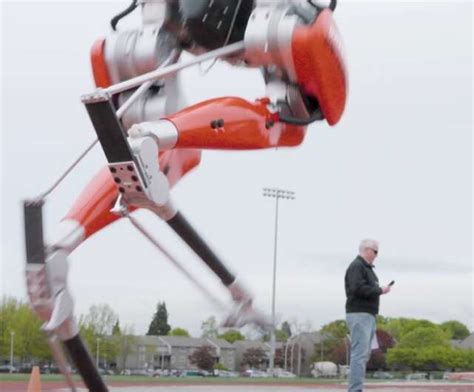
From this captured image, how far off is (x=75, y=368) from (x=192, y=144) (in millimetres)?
1418

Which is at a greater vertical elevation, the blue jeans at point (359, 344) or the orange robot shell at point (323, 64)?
the orange robot shell at point (323, 64)

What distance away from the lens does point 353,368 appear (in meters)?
6.02

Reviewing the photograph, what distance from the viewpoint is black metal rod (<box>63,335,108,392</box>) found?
450cm

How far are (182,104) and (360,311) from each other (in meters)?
2.27

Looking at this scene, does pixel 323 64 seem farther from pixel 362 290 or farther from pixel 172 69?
pixel 362 290

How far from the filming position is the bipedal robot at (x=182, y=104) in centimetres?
409

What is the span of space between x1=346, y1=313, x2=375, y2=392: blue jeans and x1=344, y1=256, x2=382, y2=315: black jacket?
0.05m

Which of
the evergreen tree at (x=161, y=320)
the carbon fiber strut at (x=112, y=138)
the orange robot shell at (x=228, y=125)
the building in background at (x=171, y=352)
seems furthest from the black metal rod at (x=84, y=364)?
the building in background at (x=171, y=352)

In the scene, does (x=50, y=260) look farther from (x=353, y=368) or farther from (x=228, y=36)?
(x=353, y=368)

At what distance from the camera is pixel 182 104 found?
15.1 feet

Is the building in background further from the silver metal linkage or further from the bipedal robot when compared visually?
the silver metal linkage

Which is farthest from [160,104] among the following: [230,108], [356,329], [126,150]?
[356,329]

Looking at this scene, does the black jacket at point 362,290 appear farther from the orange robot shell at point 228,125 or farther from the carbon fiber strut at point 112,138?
the carbon fiber strut at point 112,138

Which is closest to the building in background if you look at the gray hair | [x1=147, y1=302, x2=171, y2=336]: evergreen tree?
[x1=147, y1=302, x2=171, y2=336]: evergreen tree
